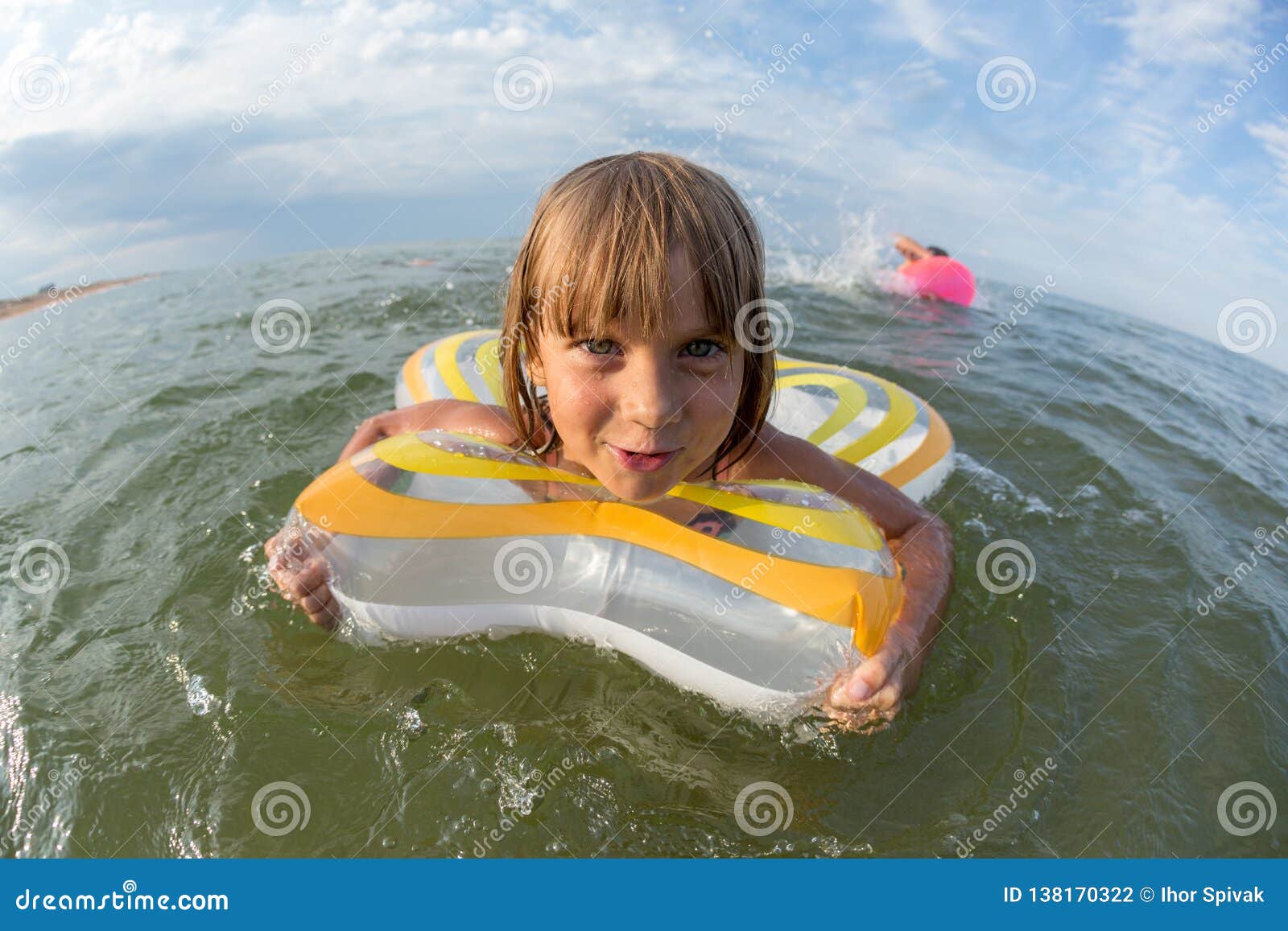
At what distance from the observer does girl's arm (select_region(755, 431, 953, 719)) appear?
1924 millimetres

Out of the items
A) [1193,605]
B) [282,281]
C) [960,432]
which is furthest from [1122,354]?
[282,281]

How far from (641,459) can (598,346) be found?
0.31 meters

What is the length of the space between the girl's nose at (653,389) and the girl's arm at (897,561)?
843 mm

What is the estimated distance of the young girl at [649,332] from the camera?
1.71 m

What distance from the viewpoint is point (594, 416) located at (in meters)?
1.83

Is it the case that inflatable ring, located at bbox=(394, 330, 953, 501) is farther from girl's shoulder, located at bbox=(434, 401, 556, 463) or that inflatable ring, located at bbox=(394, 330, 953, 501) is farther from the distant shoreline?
the distant shoreline

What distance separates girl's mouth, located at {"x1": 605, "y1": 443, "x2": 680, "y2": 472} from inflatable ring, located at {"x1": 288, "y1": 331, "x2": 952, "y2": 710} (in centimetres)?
34

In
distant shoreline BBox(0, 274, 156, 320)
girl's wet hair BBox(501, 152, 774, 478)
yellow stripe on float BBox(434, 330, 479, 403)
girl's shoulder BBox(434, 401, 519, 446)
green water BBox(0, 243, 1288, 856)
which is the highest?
girl's wet hair BBox(501, 152, 774, 478)

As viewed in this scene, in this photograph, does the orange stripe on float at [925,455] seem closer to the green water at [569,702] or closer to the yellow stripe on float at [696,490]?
→ the green water at [569,702]

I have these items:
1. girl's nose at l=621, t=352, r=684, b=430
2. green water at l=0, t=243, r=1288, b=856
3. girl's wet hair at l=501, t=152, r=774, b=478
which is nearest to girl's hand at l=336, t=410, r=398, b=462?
green water at l=0, t=243, r=1288, b=856

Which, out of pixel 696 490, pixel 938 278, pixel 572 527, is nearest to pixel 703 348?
pixel 696 490

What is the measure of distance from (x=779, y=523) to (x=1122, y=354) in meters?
6.41

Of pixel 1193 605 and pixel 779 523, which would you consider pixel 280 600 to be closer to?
pixel 779 523

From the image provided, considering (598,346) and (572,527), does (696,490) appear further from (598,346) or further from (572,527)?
(598,346)
